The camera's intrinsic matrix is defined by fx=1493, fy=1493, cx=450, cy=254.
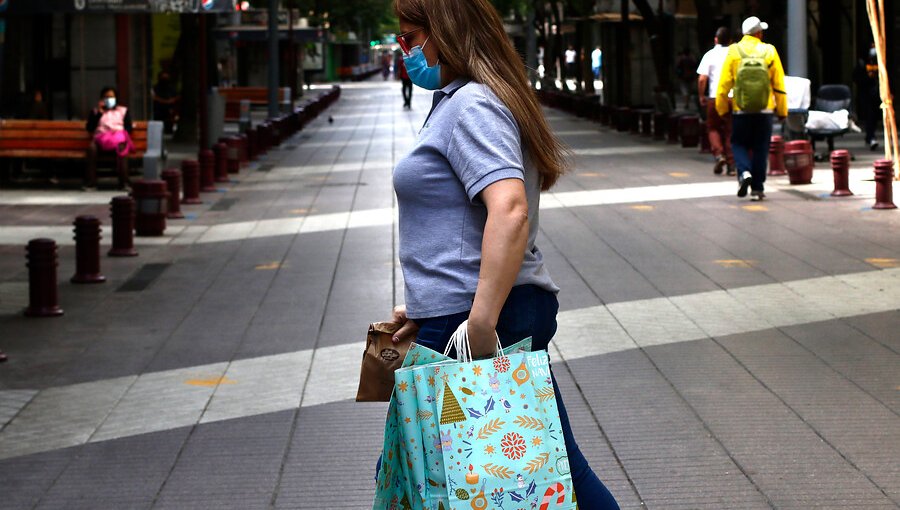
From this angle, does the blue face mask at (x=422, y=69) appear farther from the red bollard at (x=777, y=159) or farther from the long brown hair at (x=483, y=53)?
the red bollard at (x=777, y=159)

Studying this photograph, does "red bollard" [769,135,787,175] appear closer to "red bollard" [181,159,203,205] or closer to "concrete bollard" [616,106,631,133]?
"red bollard" [181,159,203,205]

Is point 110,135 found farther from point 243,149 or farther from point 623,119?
point 623,119

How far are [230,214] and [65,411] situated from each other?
31.2ft

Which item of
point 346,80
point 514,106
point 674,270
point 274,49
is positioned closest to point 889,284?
point 674,270

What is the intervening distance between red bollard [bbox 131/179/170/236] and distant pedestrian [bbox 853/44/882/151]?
10873 millimetres

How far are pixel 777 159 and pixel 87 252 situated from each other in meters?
10.7

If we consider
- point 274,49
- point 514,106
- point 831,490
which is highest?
point 274,49

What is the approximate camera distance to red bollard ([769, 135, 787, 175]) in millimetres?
19266

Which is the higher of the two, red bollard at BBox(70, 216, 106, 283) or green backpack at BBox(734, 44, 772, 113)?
green backpack at BBox(734, 44, 772, 113)

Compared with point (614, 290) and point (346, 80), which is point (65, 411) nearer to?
point (614, 290)

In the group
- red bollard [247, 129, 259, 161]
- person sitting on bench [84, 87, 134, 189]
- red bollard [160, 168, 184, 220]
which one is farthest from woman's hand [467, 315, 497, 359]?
red bollard [247, 129, 259, 161]

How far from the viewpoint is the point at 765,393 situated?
275 inches

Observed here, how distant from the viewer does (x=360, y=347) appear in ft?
27.8

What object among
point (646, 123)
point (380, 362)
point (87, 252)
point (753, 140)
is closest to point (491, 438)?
point (380, 362)
